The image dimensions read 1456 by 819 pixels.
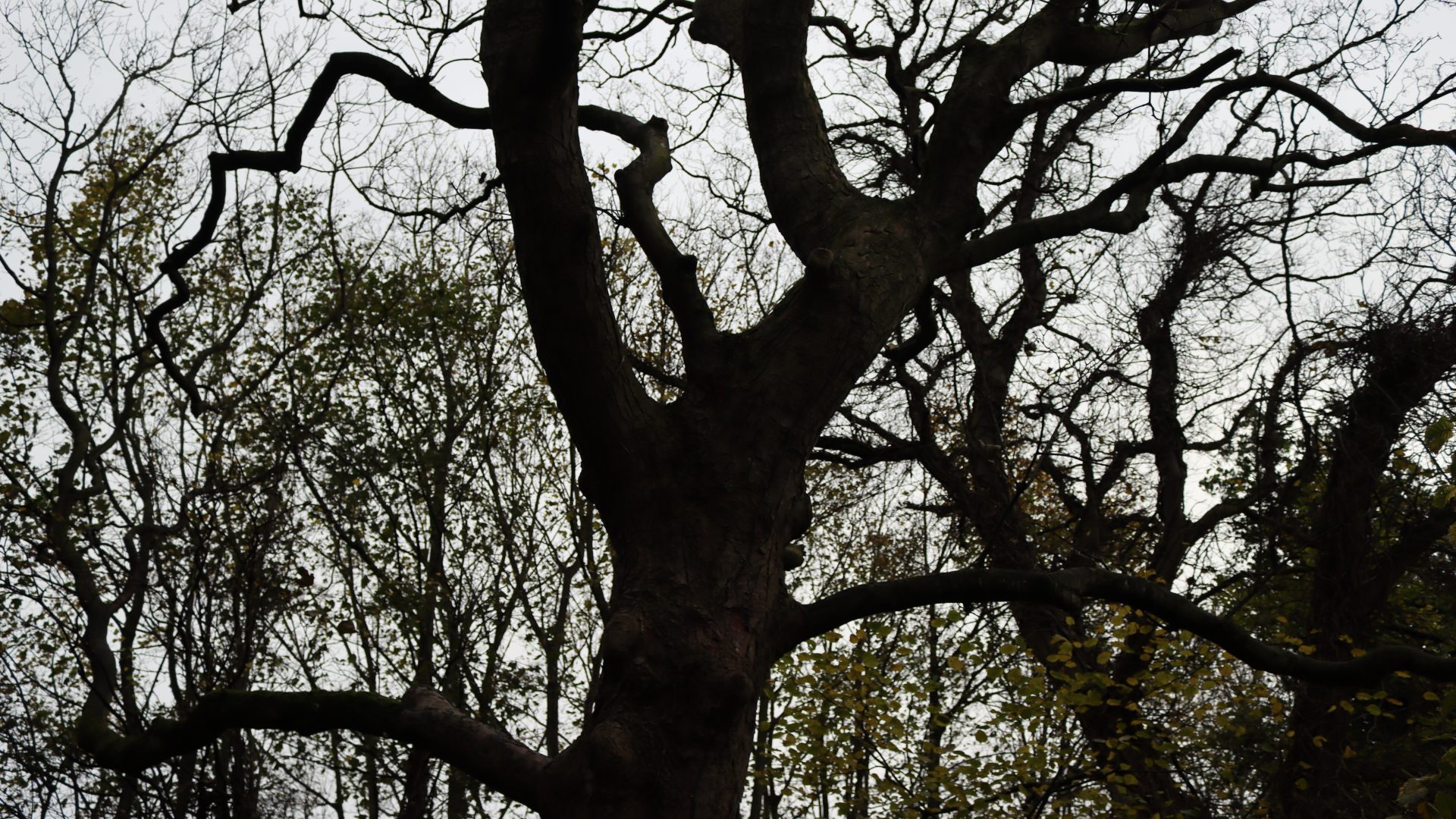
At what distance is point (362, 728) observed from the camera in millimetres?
3195

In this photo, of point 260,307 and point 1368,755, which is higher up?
point 260,307

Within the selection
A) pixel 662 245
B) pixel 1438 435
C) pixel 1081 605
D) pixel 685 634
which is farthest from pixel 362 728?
pixel 1438 435

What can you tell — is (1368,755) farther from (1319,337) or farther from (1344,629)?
(1319,337)

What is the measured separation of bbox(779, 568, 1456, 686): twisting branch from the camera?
3.26 metres

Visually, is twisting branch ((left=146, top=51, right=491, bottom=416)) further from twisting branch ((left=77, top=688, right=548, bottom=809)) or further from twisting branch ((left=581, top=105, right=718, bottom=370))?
twisting branch ((left=77, top=688, right=548, bottom=809))

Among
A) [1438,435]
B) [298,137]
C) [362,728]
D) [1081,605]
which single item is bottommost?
[362,728]

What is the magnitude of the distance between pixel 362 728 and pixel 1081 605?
2252 millimetres

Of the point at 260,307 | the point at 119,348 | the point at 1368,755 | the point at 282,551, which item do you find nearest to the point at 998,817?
the point at 1368,755

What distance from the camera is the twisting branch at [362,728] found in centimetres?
296

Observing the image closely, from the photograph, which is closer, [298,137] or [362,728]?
[362,728]

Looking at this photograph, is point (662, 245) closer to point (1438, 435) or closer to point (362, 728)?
point (362, 728)

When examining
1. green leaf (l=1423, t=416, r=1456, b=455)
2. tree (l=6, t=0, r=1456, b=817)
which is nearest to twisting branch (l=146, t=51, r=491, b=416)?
tree (l=6, t=0, r=1456, b=817)

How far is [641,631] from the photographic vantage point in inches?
114

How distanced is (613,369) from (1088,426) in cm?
792
